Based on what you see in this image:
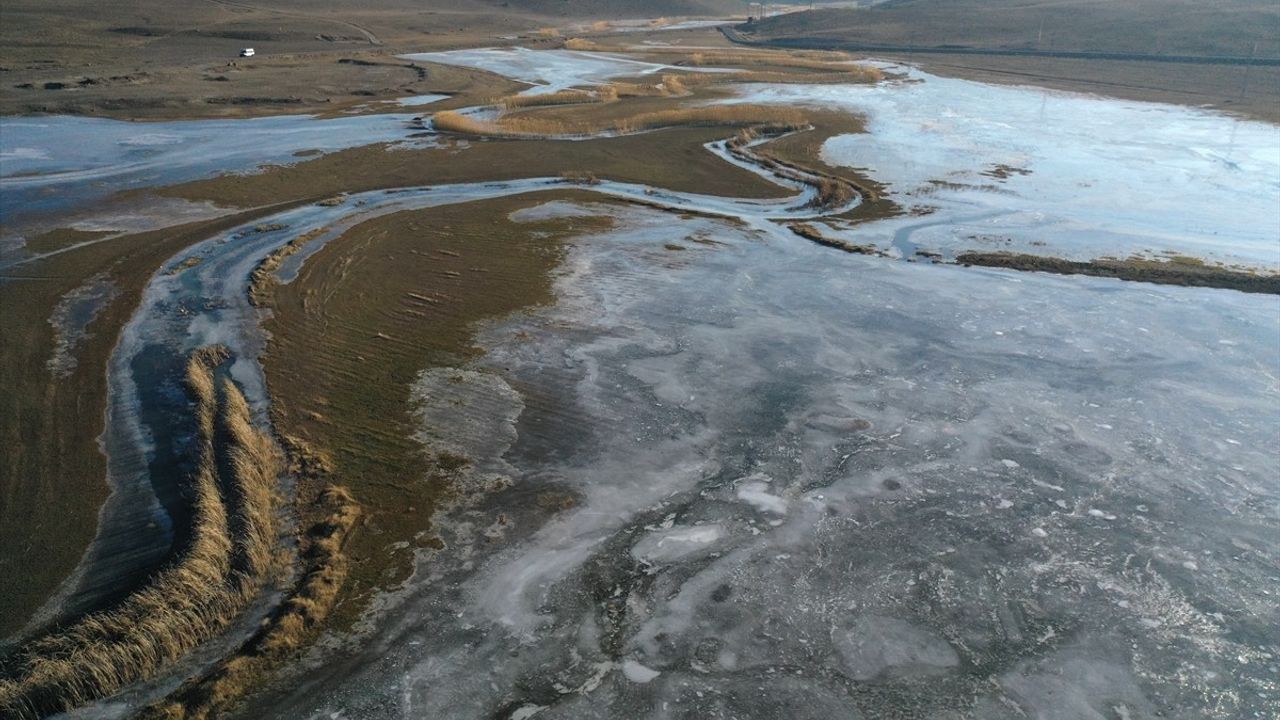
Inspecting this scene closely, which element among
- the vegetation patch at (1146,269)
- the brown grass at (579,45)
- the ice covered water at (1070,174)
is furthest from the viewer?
the brown grass at (579,45)

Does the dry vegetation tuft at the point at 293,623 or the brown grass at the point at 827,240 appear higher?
the brown grass at the point at 827,240

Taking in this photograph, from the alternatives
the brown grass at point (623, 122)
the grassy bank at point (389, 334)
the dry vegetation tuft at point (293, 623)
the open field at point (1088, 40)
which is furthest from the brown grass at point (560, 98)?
the dry vegetation tuft at point (293, 623)

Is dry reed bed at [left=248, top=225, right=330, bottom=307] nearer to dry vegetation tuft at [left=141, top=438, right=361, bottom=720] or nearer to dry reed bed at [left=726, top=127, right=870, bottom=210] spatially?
dry vegetation tuft at [left=141, top=438, right=361, bottom=720]

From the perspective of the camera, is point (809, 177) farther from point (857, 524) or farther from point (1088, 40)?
point (1088, 40)

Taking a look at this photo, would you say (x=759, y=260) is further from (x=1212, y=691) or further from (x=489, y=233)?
(x=1212, y=691)

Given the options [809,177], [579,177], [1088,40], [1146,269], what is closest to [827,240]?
[809,177]

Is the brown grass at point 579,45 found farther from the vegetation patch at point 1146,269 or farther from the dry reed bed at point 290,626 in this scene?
the dry reed bed at point 290,626
